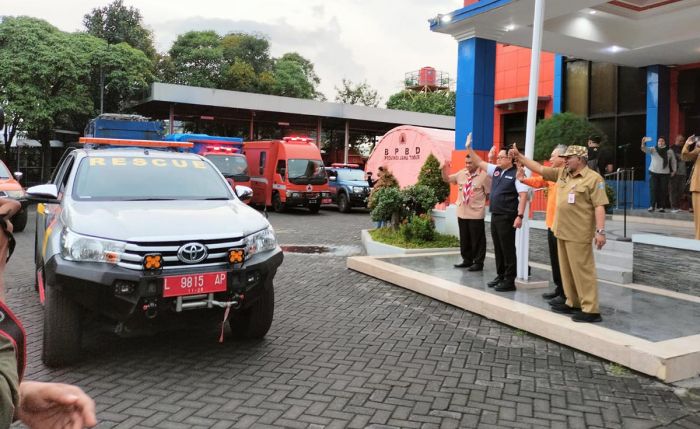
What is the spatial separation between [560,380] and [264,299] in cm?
265

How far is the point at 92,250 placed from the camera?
173 inches

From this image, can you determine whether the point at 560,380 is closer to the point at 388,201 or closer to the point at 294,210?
the point at 388,201

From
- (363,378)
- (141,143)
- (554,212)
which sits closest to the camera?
(363,378)

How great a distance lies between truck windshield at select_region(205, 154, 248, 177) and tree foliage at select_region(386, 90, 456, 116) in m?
33.1

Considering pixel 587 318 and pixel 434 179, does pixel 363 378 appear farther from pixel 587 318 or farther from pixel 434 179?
pixel 434 179

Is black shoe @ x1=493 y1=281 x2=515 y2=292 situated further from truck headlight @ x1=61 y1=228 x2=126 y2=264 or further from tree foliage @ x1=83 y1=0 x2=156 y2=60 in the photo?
tree foliage @ x1=83 y1=0 x2=156 y2=60

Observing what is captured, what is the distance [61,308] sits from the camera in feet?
14.8

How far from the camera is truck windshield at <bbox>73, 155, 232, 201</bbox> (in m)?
5.48

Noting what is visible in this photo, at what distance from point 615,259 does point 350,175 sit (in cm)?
1540

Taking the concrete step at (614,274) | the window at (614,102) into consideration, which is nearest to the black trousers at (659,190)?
the window at (614,102)

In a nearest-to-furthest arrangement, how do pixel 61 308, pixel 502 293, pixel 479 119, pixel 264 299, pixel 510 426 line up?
pixel 510 426 → pixel 61 308 → pixel 264 299 → pixel 502 293 → pixel 479 119

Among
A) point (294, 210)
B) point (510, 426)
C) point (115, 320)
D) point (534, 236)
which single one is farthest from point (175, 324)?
point (294, 210)

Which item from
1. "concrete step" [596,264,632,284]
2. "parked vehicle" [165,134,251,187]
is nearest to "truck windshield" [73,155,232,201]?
"concrete step" [596,264,632,284]

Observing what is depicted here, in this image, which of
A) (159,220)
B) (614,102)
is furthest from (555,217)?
(614,102)
